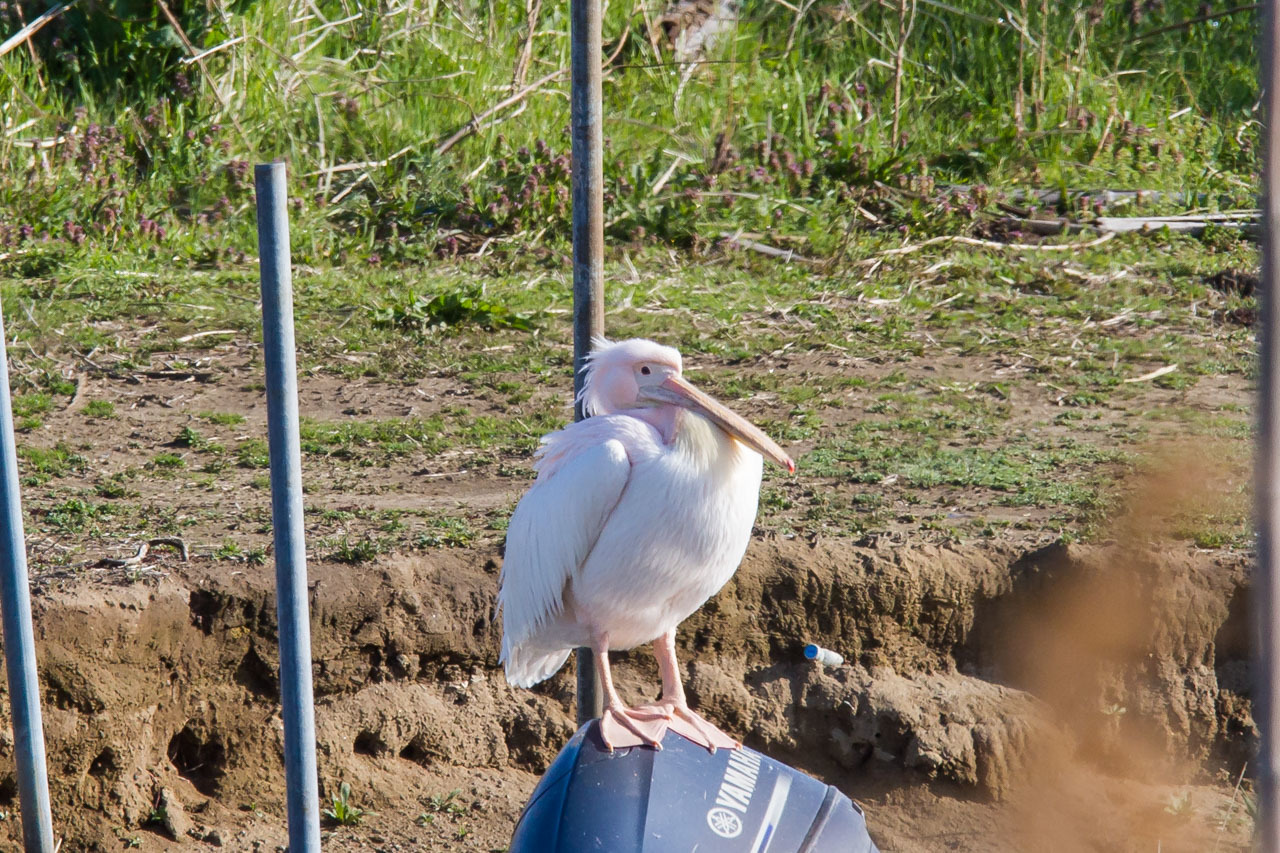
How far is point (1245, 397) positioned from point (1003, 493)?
1.33 m

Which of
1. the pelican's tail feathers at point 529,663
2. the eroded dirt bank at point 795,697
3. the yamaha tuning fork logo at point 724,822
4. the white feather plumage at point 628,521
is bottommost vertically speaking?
the eroded dirt bank at point 795,697

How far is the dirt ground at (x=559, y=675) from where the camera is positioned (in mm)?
3449

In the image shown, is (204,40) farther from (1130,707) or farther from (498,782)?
(1130,707)

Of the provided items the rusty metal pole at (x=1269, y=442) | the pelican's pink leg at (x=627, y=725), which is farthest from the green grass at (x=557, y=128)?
the rusty metal pole at (x=1269, y=442)

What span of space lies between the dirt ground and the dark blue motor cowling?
1151 mm

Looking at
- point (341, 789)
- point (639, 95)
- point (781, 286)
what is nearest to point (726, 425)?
point (341, 789)

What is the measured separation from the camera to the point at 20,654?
2557mm

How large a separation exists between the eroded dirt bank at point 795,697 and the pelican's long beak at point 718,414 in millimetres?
1121

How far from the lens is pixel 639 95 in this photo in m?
7.27

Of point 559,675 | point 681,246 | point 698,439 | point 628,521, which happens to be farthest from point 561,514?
point 681,246

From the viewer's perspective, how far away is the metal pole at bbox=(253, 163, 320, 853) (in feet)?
6.72

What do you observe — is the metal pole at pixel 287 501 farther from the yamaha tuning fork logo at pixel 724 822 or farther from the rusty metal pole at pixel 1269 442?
the rusty metal pole at pixel 1269 442

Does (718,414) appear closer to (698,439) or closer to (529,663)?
(698,439)

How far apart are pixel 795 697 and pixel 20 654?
7.04 feet
